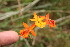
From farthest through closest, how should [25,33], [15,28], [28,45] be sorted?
1. [15,28]
2. [28,45]
3. [25,33]

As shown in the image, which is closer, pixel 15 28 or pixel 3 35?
pixel 3 35

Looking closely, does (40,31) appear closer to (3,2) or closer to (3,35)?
(3,2)

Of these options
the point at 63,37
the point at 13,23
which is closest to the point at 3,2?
the point at 13,23

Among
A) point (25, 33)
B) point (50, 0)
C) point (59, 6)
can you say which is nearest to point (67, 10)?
point (59, 6)

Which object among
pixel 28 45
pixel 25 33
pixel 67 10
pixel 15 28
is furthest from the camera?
pixel 67 10

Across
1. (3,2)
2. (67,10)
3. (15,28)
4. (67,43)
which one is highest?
(3,2)

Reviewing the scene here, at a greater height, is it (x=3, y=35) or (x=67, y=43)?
(x=3, y=35)
